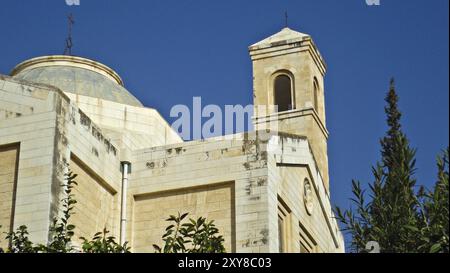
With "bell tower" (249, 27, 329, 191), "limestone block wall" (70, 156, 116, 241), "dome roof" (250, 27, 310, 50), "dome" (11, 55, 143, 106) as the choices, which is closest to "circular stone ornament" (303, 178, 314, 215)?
"limestone block wall" (70, 156, 116, 241)

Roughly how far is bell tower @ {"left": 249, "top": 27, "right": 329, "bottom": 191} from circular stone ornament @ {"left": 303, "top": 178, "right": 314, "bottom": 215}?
11.7 meters

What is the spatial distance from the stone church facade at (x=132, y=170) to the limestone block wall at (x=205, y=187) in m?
0.03

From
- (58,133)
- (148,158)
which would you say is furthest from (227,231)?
(58,133)

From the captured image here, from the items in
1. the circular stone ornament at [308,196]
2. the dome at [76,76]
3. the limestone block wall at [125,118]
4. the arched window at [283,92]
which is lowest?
the circular stone ornament at [308,196]

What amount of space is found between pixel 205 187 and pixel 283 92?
58.1 ft

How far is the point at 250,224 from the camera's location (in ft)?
70.1

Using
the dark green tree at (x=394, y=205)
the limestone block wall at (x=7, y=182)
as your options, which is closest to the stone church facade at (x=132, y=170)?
the limestone block wall at (x=7, y=182)

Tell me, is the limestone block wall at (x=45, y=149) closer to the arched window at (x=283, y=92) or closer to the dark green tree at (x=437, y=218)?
the dark green tree at (x=437, y=218)

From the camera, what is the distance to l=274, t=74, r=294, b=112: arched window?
1539 inches

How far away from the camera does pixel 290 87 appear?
3922 cm

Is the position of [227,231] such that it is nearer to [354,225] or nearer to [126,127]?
[126,127]

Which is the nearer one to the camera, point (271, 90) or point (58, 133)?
point (58, 133)

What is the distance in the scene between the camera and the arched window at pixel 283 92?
3909 cm

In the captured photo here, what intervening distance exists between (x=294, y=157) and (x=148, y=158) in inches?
153
